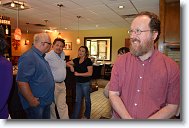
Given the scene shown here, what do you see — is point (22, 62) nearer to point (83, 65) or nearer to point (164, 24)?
point (83, 65)

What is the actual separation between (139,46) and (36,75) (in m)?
0.83

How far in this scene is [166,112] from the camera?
0.78 meters

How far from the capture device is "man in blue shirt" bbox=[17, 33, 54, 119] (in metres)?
1.33

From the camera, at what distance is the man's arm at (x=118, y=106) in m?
0.79

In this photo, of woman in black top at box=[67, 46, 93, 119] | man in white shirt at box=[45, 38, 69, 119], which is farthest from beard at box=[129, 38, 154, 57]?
woman in black top at box=[67, 46, 93, 119]

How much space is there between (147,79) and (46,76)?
82cm

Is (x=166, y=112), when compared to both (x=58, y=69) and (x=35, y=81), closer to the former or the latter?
(x=35, y=81)

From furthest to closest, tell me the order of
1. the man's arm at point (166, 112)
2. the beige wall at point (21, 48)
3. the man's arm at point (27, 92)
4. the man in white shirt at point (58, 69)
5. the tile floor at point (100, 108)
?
1. the beige wall at point (21, 48)
2. the man in white shirt at point (58, 69)
3. the man's arm at point (27, 92)
4. the tile floor at point (100, 108)
5. the man's arm at point (166, 112)

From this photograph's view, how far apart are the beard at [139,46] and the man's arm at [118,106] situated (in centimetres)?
20

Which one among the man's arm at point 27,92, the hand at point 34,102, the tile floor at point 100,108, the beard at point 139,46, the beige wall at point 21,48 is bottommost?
the tile floor at point 100,108

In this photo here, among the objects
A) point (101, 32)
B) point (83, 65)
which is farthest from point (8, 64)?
point (101, 32)

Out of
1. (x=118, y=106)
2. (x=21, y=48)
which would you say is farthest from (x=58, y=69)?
(x=21, y=48)

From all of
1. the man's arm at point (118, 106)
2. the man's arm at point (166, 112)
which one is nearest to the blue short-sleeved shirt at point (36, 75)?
the man's arm at point (118, 106)

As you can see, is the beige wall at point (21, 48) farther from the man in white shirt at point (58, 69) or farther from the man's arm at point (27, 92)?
the man's arm at point (27, 92)
